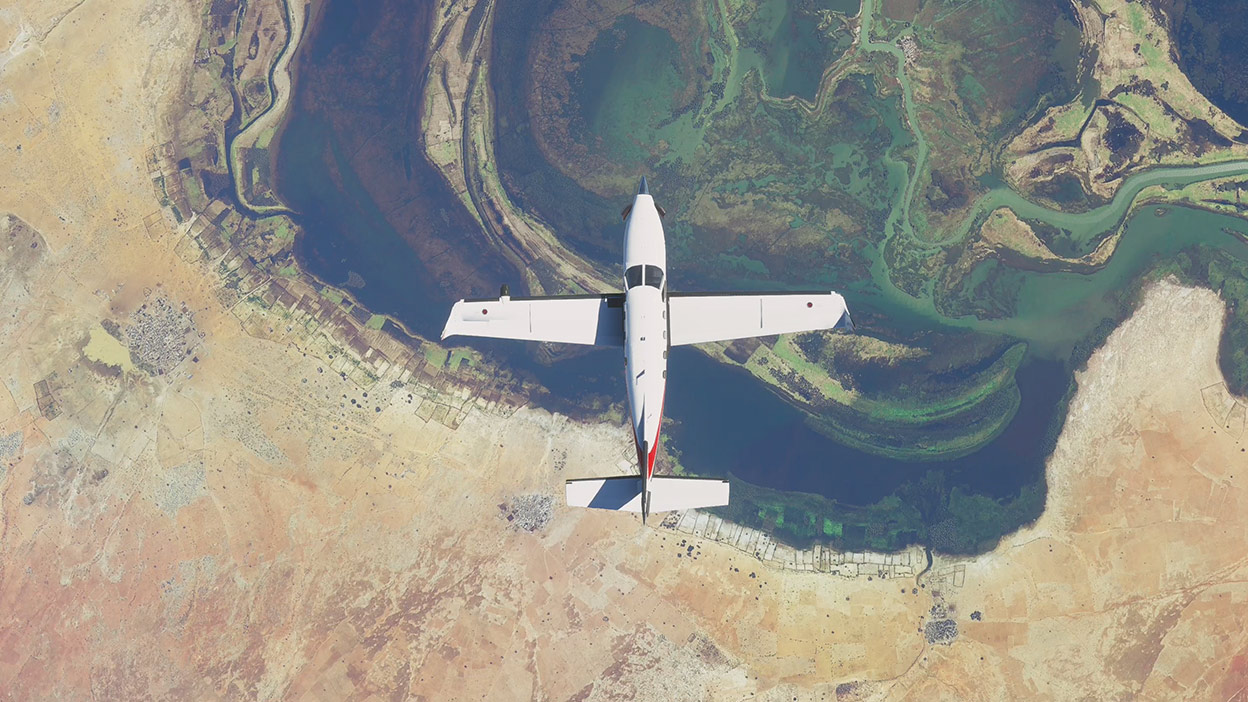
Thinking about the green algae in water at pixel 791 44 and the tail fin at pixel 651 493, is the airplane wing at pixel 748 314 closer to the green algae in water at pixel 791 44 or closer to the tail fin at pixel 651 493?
the tail fin at pixel 651 493

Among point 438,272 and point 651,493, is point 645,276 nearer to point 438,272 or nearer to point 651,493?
point 651,493

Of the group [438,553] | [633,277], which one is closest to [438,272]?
[438,553]

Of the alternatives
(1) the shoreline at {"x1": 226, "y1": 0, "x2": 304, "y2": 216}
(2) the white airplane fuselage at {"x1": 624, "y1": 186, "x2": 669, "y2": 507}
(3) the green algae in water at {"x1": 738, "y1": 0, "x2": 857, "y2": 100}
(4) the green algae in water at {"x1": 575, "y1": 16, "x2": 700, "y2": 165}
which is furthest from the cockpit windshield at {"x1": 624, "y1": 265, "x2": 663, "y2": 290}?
(1) the shoreline at {"x1": 226, "y1": 0, "x2": 304, "y2": 216}

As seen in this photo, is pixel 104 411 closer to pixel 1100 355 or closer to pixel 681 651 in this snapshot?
pixel 681 651

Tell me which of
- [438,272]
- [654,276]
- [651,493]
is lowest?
[651,493]

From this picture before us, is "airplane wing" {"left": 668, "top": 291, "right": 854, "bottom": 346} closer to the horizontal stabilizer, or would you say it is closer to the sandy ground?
the horizontal stabilizer

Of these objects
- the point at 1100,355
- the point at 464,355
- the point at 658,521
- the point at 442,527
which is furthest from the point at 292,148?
the point at 1100,355
